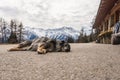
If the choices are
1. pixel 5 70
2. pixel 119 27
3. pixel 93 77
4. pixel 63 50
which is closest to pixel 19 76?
pixel 5 70

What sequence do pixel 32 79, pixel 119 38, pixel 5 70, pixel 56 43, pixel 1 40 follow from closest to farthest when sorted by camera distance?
pixel 32 79 < pixel 5 70 < pixel 56 43 < pixel 119 38 < pixel 1 40

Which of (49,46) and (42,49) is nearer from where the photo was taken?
(42,49)

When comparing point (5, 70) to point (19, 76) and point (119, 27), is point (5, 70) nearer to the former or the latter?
point (19, 76)

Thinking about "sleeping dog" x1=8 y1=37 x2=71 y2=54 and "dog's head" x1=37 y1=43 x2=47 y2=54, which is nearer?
"dog's head" x1=37 y1=43 x2=47 y2=54

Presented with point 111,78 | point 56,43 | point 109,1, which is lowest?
point 111,78

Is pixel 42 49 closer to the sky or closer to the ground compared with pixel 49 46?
closer to the ground

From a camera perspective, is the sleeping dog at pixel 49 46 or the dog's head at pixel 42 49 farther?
the sleeping dog at pixel 49 46

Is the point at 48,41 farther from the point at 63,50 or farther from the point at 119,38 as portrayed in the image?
the point at 119,38

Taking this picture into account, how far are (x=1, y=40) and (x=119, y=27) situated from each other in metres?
43.7

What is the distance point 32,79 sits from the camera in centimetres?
447

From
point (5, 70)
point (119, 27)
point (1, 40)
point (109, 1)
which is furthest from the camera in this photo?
point (1, 40)

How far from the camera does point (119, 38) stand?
15039 mm

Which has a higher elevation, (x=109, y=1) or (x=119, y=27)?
(x=109, y=1)

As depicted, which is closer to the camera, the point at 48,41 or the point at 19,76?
the point at 19,76
